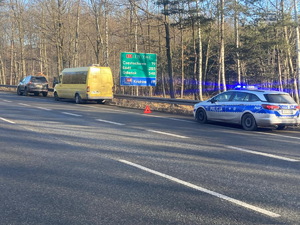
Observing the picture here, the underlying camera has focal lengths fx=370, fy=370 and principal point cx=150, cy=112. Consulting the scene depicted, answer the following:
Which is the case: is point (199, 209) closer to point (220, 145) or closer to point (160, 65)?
point (220, 145)

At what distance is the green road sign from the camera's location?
A: 23.6m

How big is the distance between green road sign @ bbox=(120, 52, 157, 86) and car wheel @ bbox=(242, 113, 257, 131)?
11.7m

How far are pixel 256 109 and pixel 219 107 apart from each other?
1788 mm

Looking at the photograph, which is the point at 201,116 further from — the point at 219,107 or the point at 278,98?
the point at 278,98

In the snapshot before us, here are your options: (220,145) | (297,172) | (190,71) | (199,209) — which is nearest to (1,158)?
(199,209)

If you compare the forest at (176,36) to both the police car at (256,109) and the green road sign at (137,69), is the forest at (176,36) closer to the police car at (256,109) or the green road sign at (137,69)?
the green road sign at (137,69)

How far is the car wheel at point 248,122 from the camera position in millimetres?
12510

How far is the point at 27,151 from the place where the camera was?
8281 millimetres

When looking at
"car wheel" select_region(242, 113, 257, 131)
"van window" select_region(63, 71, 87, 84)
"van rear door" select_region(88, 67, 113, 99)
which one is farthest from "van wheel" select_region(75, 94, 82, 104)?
"car wheel" select_region(242, 113, 257, 131)

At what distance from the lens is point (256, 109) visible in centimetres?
1240

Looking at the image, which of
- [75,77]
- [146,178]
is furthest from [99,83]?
[146,178]

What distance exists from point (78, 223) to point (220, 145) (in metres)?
5.84

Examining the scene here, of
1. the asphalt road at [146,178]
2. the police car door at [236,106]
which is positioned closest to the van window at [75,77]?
the police car door at [236,106]

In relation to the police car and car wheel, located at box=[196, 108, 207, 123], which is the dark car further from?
the police car
